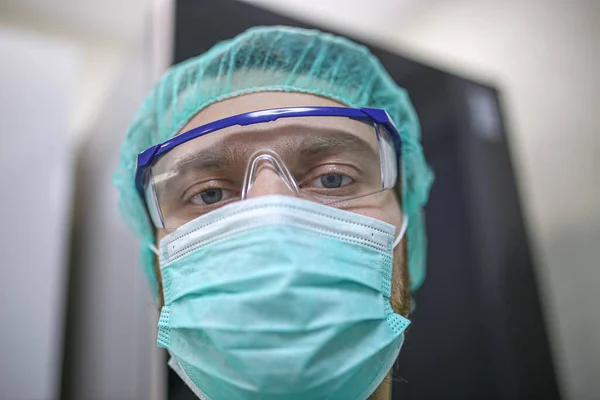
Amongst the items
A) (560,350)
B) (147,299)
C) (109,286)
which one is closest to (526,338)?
(560,350)

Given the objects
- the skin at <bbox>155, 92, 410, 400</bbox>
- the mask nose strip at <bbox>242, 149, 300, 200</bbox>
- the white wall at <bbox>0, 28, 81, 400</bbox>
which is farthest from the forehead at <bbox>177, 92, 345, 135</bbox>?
the white wall at <bbox>0, 28, 81, 400</bbox>

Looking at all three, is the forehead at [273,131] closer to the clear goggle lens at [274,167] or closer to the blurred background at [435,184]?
the clear goggle lens at [274,167]

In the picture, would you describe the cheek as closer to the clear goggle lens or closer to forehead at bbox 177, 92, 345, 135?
the clear goggle lens

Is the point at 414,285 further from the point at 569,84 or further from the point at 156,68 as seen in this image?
the point at 569,84

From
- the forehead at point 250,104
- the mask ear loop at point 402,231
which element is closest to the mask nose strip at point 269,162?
the forehead at point 250,104

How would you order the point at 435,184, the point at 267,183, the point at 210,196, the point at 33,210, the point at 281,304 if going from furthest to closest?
the point at 435,184, the point at 33,210, the point at 210,196, the point at 267,183, the point at 281,304

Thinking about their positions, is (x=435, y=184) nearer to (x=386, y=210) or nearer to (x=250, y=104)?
(x=386, y=210)

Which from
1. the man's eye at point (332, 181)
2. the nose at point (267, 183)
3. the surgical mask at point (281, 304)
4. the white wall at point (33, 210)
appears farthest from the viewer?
the white wall at point (33, 210)

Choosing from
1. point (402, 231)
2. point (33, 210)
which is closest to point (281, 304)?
point (402, 231)

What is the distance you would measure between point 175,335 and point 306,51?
64 cm

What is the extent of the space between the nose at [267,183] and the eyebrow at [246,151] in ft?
0.15

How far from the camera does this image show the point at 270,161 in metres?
0.72

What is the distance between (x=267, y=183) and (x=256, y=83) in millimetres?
257

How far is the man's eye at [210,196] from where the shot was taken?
78 centimetres
